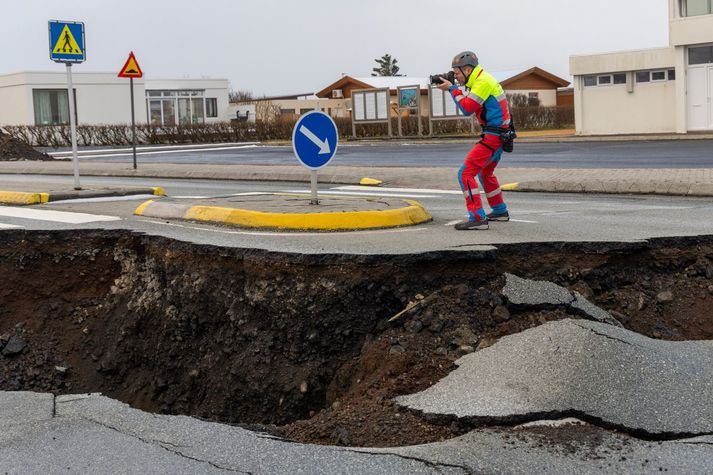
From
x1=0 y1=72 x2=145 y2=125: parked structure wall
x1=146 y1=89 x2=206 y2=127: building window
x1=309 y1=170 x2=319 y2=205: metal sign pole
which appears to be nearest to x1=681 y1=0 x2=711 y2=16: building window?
x1=309 y1=170 x2=319 y2=205: metal sign pole

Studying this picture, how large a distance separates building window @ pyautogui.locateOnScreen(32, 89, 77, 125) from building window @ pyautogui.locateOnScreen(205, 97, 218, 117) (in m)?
9.86

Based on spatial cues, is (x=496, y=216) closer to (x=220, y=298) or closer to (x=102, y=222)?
(x=220, y=298)

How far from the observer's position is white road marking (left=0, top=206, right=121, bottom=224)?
9.70 meters

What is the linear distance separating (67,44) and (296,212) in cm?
581

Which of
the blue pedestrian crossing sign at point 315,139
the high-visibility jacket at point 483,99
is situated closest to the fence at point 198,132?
the blue pedestrian crossing sign at point 315,139

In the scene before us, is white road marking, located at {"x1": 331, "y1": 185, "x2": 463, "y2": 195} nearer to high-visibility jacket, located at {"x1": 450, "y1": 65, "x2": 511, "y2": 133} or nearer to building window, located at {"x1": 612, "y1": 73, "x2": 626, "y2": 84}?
high-visibility jacket, located at {"x1": 450, "y1": 65, "x2": 511, "y2": 133}

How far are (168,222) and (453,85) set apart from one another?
3.33m

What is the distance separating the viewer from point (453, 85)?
335 inches

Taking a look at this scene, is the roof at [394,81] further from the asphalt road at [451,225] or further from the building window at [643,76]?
the asphalt road at [451,225]

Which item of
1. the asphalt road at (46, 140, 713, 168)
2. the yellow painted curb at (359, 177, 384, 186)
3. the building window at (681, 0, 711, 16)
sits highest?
the building window at (681, 0, 711, 16)

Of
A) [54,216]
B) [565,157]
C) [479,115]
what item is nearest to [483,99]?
[479,115]

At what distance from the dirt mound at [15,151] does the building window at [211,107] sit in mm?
27707

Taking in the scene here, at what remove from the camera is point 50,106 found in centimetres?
Answer: 5006

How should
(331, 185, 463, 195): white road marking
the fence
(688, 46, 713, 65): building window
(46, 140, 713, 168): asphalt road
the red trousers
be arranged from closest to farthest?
the red trousers
(331, 185, 463, 195): white road marking
(46, 140, 713, 168): asphalt road
(688, 46, 713, 65): building window
the fence
